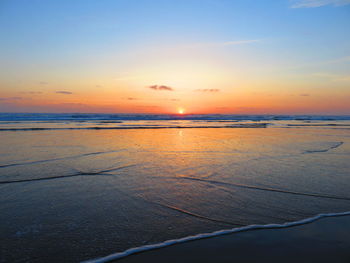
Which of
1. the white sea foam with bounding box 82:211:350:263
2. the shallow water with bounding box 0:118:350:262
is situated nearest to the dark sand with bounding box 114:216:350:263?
the white sea foam with bounding box 82:211:350:263

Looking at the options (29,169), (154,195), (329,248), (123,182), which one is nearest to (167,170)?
(123,182)

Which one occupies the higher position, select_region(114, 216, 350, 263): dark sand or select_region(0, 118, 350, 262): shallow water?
select_region(0, 118, 350, 262): shallow water

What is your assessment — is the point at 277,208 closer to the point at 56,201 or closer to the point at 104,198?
the point at 104,198

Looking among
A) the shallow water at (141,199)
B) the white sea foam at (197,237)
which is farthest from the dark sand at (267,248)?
the shallow water at (141,199)

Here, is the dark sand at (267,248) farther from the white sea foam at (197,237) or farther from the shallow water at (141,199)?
the shallow water at (141,199)

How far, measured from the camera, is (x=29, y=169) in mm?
6266

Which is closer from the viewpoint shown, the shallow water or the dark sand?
the dark sand

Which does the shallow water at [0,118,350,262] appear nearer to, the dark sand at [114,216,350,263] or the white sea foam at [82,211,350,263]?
the white sea foam at [82,211,350,263]

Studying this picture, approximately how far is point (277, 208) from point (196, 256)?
1.85 meters

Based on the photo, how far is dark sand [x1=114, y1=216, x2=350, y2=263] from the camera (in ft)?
8.86

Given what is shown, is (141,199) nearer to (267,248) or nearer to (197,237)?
(197,237)

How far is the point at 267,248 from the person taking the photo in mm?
2906

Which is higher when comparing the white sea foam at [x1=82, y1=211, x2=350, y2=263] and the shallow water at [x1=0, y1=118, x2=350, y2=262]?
the shallow water at [x1=0, y1=118, x2=350, y2=262]

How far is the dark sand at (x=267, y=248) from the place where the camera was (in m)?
2.70
